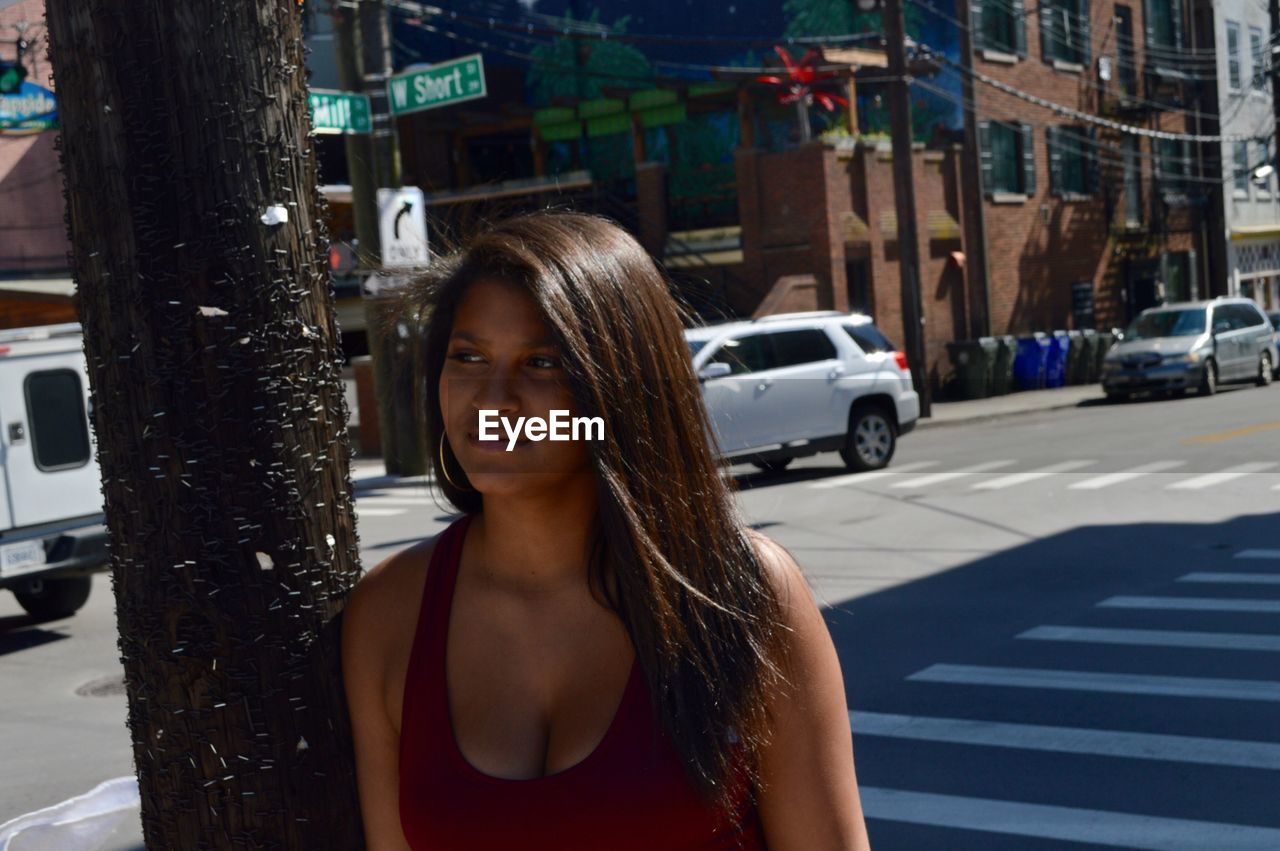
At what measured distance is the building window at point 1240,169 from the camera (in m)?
43.9

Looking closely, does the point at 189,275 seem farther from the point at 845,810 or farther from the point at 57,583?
the point at 57,583

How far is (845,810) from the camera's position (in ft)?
6.54

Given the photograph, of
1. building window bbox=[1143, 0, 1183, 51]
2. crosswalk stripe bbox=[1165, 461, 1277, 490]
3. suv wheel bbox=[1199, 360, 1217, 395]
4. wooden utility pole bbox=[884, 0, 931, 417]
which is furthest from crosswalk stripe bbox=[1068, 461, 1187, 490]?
building window bbox=[1143, 0, 1183, 51]

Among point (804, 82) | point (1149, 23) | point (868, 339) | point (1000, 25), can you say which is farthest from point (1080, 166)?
point (868, 339)

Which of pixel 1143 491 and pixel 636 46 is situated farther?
pixel 636 46

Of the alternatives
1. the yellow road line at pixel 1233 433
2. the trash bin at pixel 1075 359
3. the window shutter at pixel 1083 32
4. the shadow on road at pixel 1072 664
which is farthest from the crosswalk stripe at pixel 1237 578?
the window shutter at pixel 1083 32

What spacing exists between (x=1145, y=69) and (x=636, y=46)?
13817mm

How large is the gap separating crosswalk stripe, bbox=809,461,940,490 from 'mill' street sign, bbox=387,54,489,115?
6.33 meters

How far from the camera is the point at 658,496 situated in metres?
1.96

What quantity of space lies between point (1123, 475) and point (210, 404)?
50.5 ft

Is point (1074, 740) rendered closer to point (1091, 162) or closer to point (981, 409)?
point (981, 409)

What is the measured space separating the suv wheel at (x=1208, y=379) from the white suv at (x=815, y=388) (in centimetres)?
1146

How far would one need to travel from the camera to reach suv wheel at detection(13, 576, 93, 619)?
12156mm

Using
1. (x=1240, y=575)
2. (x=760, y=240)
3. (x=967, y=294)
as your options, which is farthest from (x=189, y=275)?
(x=967, y=294)
